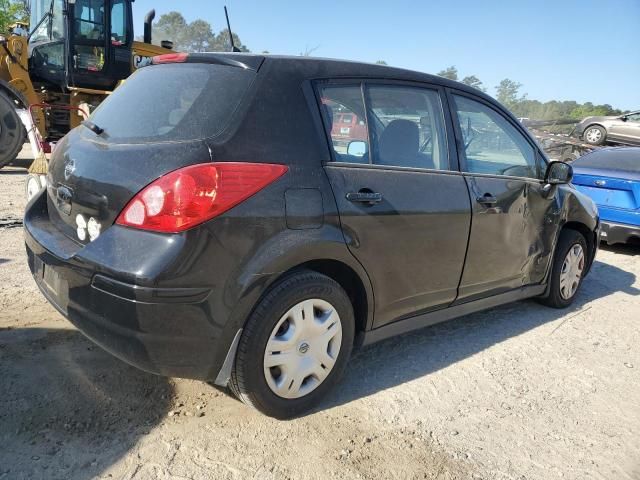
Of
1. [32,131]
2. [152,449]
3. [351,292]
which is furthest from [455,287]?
[32,131]

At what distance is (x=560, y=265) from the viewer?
4375 millimetres

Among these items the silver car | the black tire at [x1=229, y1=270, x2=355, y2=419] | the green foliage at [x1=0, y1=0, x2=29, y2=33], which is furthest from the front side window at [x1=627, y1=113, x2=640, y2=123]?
the green foliage at [x1=0, y1=0, x2=29, y2=33]

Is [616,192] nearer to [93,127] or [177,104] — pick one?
[177,104]

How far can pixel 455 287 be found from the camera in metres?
3.37

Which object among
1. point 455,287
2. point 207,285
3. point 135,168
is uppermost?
point 135,168

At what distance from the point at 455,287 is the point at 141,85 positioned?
2.20 m

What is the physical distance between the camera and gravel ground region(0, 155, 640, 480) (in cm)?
232

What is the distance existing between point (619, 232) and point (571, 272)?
8.12 feet

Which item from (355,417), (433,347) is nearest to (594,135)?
(433,347)

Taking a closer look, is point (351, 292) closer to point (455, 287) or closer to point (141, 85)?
point (455, 287)

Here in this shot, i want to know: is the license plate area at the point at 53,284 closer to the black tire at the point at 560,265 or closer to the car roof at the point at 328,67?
the car roof at the point at 328,67

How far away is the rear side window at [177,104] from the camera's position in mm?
2381

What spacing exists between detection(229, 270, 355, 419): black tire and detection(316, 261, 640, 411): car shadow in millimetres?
258

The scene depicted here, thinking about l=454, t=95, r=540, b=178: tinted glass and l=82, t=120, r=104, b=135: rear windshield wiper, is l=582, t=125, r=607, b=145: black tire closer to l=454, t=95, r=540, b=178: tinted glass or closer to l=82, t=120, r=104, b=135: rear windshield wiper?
l=454, t=95, r=540, b=178: tinted glass
